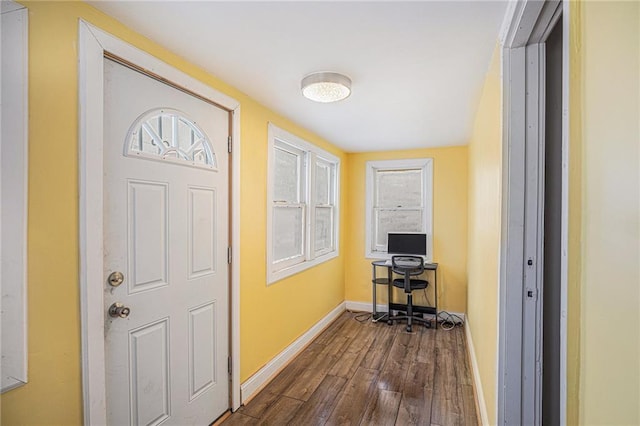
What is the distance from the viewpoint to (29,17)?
3.84 feet

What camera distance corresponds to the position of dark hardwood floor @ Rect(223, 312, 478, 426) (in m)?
2.19

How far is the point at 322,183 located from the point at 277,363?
6.95 feet

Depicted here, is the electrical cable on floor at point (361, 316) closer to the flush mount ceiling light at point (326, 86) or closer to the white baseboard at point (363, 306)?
the white baseboard at point (363, 306)

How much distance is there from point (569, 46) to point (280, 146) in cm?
255

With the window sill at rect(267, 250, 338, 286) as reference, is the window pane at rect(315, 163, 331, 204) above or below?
above

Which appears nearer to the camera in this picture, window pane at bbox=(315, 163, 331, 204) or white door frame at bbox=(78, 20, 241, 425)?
white door frame at bbox=(78, 20, 241, 425)

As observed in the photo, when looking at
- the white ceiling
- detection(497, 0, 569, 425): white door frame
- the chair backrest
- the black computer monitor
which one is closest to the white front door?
the white ceiling

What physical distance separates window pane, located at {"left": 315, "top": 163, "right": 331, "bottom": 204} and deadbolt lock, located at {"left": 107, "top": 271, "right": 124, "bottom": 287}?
8.09ft

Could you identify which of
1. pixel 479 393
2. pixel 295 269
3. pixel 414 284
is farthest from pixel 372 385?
pixel 414 284

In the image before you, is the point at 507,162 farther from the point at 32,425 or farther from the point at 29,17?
the point at 32,425

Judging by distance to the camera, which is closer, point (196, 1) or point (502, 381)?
point (196, 1)

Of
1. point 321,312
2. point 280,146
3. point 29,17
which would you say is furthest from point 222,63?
point 321,312

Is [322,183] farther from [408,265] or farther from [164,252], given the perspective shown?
[164,252]

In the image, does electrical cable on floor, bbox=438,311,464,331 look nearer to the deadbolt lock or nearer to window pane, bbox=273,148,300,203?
window pane, bbox=273,148,300,203
